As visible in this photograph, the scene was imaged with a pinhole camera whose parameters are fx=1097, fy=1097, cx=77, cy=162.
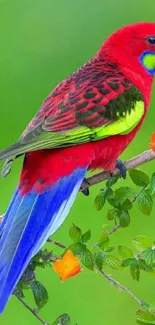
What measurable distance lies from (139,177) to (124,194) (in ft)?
→ 0.17

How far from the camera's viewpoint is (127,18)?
16.2 feet

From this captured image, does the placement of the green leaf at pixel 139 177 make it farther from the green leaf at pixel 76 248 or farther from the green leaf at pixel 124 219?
the green leaf at pixel 76 248

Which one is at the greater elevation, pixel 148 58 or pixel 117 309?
A: pixel 148 58

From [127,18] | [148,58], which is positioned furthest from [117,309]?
[127,18]

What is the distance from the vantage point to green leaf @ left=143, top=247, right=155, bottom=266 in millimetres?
2142

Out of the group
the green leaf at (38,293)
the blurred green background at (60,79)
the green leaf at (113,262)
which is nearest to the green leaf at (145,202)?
the green leaf at (113,262)

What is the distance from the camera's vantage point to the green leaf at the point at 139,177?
7.50 ft

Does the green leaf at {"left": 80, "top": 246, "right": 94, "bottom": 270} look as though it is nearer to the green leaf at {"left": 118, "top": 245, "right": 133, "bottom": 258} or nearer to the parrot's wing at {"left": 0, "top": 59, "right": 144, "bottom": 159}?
the green leaf at {"left": 118, "top": 245, "right": 133, "bottom": 258}

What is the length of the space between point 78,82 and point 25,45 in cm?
247

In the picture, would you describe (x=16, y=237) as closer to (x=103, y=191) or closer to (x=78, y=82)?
(x=103, y=191)

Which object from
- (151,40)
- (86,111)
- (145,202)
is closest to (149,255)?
(145,202)

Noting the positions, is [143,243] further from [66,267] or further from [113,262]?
[66,267]

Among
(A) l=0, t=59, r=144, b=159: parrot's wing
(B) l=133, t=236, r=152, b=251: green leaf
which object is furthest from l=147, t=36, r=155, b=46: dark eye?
(B) l=133, t=236, r=152, b=251: green leaf

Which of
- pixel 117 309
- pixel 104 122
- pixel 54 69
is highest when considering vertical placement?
pixel 54 69
